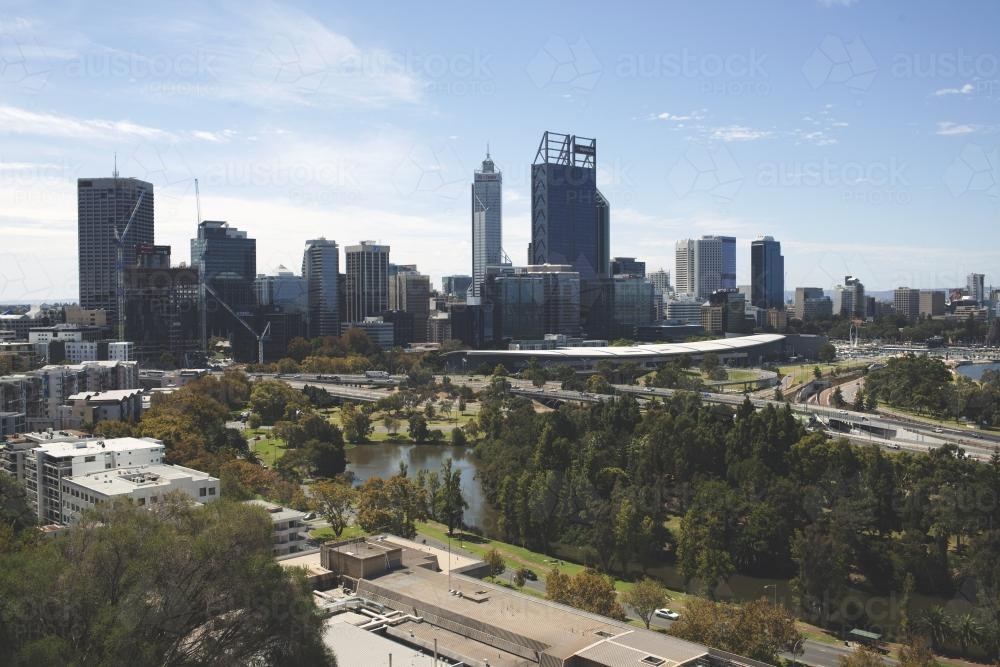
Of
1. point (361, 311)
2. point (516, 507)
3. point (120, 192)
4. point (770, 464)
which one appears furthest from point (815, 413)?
point (120, 192)

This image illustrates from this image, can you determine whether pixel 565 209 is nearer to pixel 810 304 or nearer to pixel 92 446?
pixel 810 304

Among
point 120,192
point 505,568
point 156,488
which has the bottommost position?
point 505,568

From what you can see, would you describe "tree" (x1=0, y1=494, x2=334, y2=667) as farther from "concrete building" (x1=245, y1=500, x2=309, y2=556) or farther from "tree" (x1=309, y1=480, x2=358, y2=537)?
"tree" (x1=309, y1=480, x2=358, y2=537)

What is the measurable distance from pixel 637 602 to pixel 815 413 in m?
14.9

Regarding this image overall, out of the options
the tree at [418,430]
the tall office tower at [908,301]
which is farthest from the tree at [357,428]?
the tall office tower at [908,301]

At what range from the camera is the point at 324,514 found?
43.3 ft

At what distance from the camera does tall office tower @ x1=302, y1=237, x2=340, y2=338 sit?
45.4 metres

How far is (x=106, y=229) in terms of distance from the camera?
147 feet

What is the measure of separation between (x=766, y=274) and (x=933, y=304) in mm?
12014

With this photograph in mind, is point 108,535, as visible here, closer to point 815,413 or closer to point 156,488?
point 156,488

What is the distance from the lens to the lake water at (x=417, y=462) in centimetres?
1653

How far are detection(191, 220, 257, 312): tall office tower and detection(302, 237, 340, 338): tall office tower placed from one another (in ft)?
9.44

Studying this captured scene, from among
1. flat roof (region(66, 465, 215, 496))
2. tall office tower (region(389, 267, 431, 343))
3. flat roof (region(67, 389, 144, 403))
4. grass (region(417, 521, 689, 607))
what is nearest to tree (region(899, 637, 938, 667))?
grass (region(417, 521, 689, 607))

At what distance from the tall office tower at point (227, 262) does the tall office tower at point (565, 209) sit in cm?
1575
